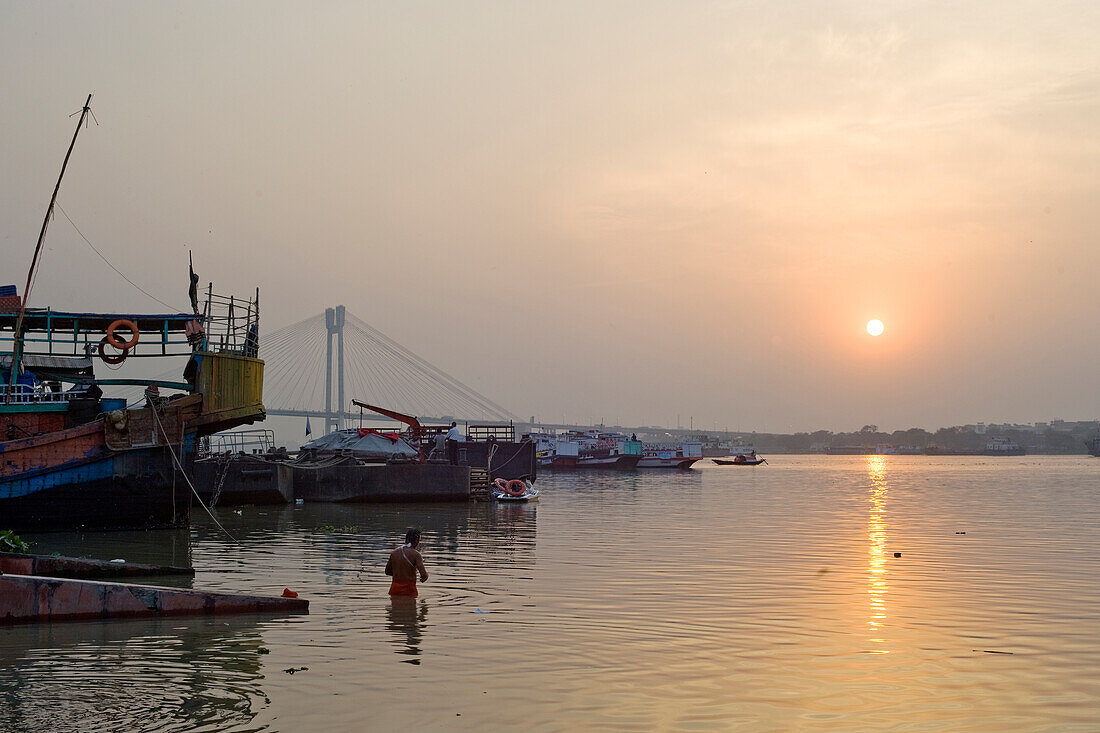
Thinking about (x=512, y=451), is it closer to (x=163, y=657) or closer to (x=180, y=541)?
(x=180, y=541)

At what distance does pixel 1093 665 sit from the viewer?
12.1 metres

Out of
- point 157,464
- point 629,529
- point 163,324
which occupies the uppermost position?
point 163,324

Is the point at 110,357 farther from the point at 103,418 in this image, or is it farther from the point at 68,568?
the point at 68,568

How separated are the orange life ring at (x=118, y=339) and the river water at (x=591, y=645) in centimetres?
518

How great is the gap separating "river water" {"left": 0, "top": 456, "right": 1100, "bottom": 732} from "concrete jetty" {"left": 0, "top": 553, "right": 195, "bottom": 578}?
3.52 ft

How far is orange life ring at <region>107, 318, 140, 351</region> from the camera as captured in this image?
1099 inches

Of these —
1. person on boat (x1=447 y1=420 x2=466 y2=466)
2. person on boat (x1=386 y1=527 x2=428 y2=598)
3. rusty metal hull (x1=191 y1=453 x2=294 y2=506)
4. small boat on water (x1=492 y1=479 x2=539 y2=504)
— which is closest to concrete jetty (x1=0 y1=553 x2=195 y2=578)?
person on boat (x1=386 y1=527 x2=428 y2=598)

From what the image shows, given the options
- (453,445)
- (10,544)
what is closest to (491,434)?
(453,445)

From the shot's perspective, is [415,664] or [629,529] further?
[629,529]

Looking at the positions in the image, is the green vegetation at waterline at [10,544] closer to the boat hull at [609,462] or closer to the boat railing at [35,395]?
the boat railing at [35,395]

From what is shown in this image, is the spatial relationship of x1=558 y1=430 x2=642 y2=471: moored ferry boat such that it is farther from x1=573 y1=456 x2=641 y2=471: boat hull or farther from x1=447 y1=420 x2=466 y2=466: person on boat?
x1=447 y1=420 x2=466 y2=466: person on boat

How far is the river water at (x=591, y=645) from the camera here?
9773 millimetres

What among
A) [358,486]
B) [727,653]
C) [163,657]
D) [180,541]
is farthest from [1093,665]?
[358,486]

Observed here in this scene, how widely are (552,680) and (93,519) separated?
61.9ft
